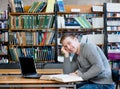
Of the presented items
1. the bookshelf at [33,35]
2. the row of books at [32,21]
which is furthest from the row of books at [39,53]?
the row of books at [32,21]

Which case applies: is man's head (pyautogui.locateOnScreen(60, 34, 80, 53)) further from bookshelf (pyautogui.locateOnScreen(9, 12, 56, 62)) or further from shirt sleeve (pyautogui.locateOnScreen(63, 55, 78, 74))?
bookshelf (pyautogui.locateOnScreen(9, 12, 56, 62))

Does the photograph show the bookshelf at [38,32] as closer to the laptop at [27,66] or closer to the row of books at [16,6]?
the row of books at [16,6]

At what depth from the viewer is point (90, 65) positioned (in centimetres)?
292

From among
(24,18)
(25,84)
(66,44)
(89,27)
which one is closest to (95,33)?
(89,27)

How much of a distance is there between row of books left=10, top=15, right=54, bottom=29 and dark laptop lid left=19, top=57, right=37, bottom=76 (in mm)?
2743

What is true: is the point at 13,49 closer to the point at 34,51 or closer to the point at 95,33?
the point at 34,51

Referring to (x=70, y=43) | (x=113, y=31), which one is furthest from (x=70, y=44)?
(x=113, y=31)

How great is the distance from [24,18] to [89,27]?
59.2 inches

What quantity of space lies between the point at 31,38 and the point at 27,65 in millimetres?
2844

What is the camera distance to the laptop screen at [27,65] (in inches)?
127

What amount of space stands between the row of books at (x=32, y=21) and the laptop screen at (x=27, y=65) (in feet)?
9.00

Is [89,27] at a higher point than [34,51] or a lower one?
Answer: higher

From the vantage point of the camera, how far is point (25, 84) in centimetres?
273

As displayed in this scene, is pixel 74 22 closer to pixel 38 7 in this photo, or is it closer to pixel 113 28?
pixel 38 7
